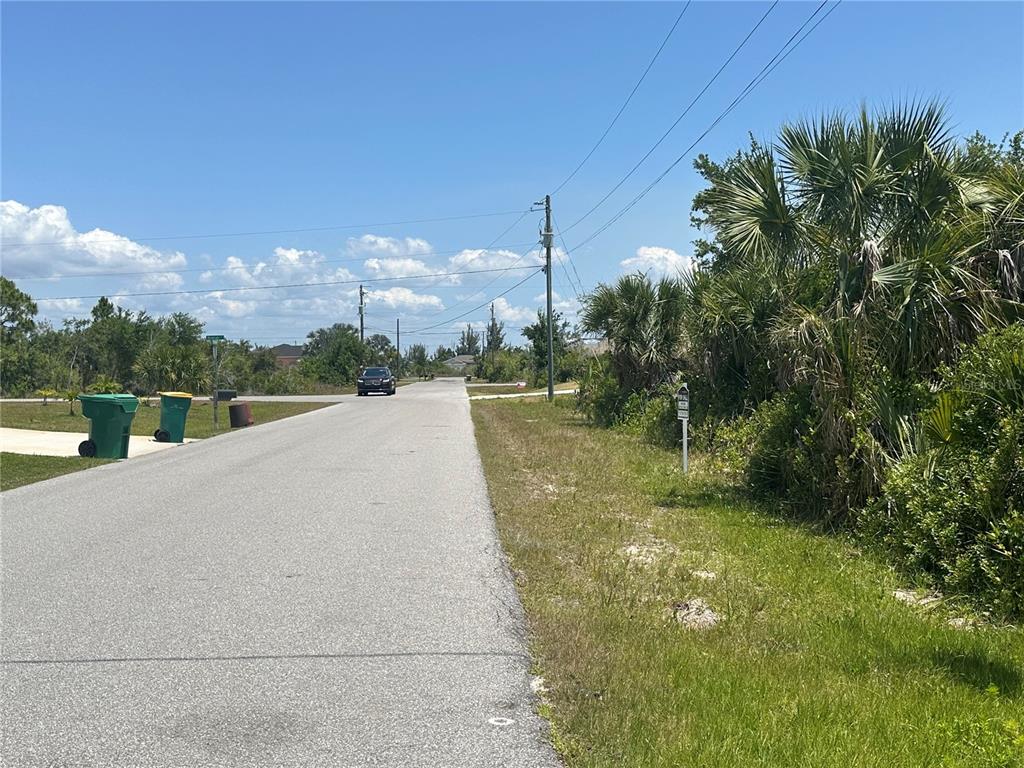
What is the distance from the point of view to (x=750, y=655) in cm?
531

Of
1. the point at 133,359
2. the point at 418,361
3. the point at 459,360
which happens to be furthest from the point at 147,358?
the point at 459,360

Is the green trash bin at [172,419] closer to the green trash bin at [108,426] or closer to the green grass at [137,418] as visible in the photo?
the green grass at [137,418]

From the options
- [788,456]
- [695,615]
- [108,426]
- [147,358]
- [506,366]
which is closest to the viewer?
[695,615]

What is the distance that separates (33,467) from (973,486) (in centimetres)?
1417

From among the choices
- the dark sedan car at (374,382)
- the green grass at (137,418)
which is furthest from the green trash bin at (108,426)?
the dark sedan car at (374,382)

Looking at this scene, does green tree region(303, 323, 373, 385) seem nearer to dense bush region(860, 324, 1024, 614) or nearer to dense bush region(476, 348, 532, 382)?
dense bush region(476, 348, 532, 382)

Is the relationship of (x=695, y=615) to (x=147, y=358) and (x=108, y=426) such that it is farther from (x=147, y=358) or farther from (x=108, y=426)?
(x=147, y=358)

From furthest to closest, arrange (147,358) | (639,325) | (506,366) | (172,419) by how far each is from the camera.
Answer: (506,366), (147,358), (639,325), (172,419)

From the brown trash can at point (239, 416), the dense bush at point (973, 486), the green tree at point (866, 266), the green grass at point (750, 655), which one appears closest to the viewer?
the green grass at point (750, 655)

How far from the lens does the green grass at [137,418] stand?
23844mm

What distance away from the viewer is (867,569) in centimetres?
759

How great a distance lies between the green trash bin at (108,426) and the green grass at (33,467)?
0.30 metres

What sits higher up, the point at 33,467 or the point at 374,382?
the point at 374,382

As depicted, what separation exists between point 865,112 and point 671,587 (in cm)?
624
